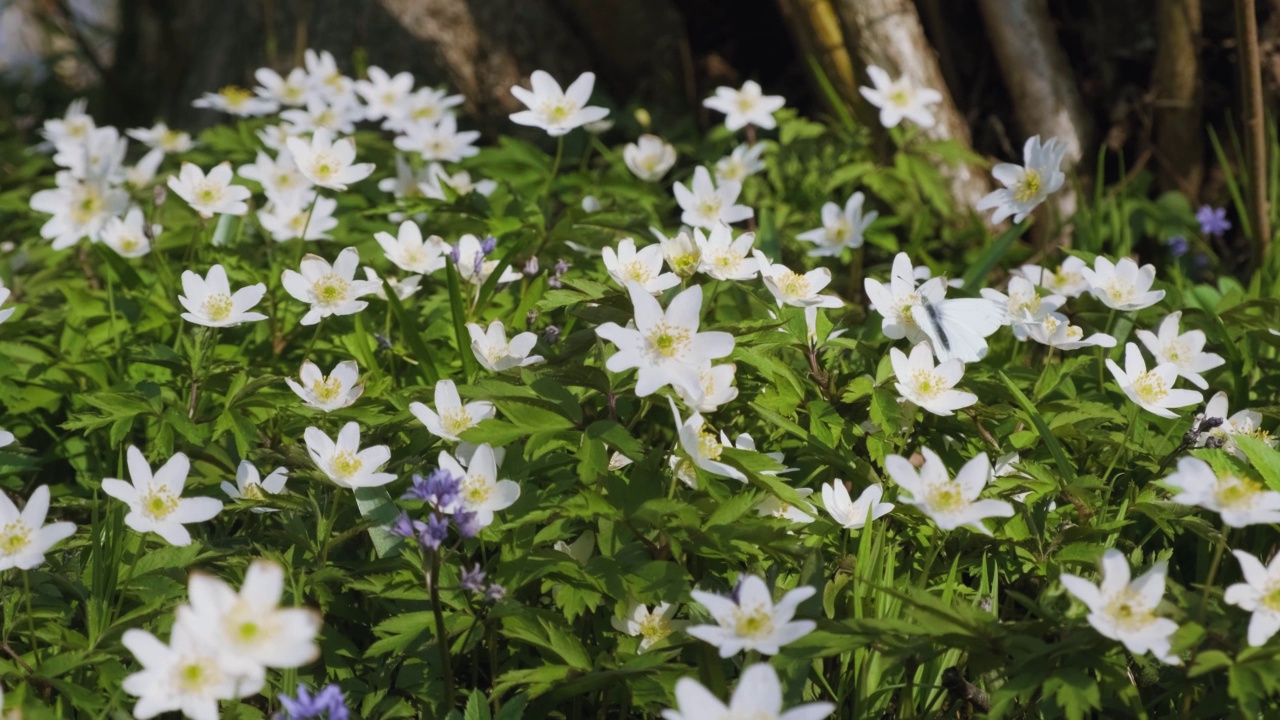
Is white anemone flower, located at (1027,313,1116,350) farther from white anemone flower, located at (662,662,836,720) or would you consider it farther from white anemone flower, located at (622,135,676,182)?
white anemone flower, located at (622,135,676,182)

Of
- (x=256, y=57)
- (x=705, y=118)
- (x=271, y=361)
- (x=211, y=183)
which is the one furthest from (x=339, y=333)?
(x=256, y=57)

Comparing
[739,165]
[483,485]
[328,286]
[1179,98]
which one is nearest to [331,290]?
[328,286]

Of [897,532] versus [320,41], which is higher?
[320,41]

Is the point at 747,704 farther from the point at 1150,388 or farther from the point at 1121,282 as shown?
the point at 1121,282

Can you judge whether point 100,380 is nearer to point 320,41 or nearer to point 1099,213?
point 320,41

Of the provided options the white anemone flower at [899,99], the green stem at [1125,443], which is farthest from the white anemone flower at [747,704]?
the white anemone flower at [899,99]
